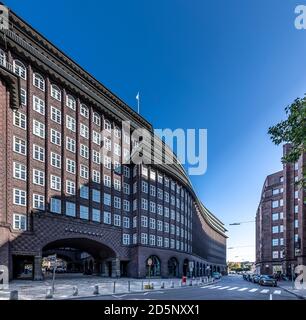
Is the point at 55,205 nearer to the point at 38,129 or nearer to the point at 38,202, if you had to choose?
the point at 38,202

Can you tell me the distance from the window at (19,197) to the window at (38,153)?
205 inches

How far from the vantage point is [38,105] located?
49.4 meters

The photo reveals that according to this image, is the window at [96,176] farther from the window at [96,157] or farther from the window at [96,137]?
the window at [96,137]

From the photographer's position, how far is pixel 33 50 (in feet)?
158

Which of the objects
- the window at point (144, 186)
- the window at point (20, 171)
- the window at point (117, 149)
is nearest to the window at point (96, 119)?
the window at point (117, 149)

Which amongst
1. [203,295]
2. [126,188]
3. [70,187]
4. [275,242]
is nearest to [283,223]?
[275,242]

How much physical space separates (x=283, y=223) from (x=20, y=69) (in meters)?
71.6

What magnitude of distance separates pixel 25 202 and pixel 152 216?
31.0 m

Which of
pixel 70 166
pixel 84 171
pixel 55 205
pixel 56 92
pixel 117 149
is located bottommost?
pixel 55 205

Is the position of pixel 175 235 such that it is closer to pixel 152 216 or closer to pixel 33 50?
pixel 152 216

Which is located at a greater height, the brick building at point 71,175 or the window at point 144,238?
the brick building at point 71,175

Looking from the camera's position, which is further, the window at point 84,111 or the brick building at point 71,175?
the window at point 84,111

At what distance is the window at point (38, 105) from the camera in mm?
48778
